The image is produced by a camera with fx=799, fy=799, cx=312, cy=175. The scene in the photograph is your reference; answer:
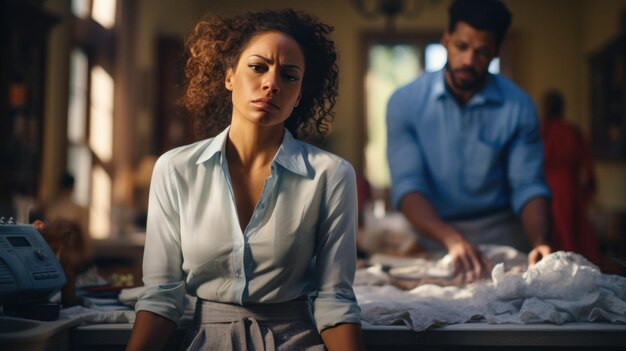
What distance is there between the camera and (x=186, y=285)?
1.59m

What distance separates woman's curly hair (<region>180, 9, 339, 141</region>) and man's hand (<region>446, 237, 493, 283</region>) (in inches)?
23.3

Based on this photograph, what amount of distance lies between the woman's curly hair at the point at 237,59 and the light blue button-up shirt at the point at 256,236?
0.17m

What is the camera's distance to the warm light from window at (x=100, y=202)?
7.47 metres

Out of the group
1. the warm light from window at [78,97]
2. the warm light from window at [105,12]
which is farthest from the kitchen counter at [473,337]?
the warm light from window at [105,12]

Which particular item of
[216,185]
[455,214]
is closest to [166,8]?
[455,214]

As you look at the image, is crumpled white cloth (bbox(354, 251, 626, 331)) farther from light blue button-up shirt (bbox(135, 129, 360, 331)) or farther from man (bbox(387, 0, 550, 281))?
man (bbox(387, 0, 550, 281))

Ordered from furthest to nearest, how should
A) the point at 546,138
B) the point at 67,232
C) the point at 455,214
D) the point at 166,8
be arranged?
the point at 166,8 → the point at 546,138 → the point at 455,214 → the point at 67,232

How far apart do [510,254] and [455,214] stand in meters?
0.41

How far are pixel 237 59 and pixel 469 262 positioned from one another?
0.92 meters

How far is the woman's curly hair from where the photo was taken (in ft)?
5.23

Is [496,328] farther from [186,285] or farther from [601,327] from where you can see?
[186,285]

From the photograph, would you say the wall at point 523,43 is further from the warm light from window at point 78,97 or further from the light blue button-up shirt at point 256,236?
the light blue button-up shirt at point 256,236

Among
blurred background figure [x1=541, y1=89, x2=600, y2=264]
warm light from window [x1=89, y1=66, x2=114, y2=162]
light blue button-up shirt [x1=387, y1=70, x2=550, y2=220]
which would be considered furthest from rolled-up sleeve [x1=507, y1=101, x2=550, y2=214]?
warm light from window [x1=89, y1=66, x2=114, y2=162]

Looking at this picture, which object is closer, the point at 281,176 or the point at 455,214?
the point at 281,176
